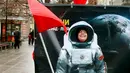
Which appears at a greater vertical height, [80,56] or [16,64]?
[80,56]

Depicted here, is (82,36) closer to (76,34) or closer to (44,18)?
(76,34)

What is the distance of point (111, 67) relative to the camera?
25.9ft

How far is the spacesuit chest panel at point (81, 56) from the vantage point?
5.66 meters

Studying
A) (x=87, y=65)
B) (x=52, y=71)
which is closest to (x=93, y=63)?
(x=87, y=65)

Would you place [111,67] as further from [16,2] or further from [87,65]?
[16,2]

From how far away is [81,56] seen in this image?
5672 millimetres

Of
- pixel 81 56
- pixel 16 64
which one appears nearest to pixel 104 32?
pixel 81 56

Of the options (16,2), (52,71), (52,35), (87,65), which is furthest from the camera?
(16,2)

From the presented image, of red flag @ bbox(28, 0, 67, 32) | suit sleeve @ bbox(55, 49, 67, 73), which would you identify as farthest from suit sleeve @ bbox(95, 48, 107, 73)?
red flag @ bbox(28, 0, 67, 32)

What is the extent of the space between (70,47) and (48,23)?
978 millimetres

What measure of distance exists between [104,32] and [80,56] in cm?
221

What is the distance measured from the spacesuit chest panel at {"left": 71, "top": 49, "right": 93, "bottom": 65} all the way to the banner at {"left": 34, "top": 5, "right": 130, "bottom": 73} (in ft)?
6.76

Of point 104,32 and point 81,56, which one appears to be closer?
point 81,56

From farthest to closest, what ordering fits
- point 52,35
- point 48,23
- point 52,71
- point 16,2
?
point 16,2, point 52,35, point 52,71, point 48,23
